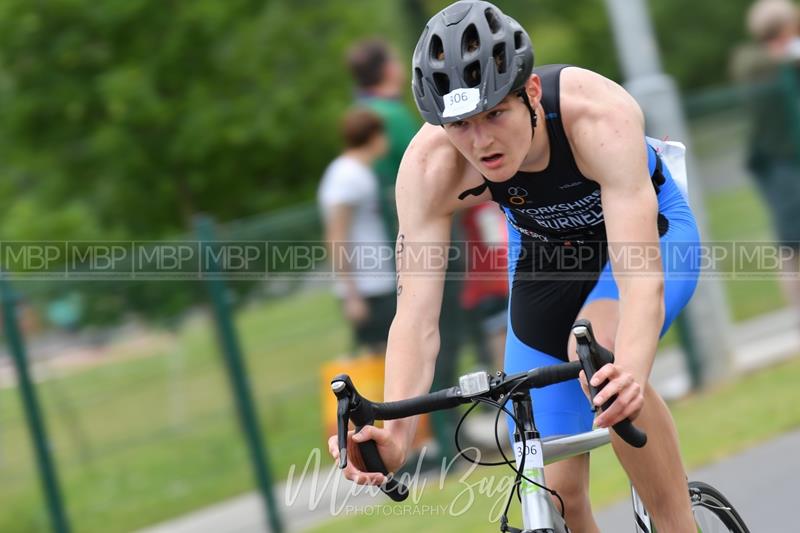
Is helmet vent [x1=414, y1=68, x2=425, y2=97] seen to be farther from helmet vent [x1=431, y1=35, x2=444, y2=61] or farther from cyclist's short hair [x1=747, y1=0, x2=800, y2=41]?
cyclist's short hair [x1=747, y1=0, x2=800, y2=41]

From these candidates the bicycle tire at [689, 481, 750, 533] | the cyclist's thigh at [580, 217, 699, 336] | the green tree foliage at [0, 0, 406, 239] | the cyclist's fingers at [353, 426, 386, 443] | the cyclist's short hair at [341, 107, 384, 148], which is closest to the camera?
the cyclist's fingers at [353, 426, 386, 443]

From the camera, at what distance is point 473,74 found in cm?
340

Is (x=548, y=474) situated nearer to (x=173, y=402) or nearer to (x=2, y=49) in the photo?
(x=173, y=402)

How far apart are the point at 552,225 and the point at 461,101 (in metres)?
0.80

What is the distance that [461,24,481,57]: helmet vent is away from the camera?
341 cm

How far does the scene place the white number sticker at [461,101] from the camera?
11.0 feet

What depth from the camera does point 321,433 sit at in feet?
27.3

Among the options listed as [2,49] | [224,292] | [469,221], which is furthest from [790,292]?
[2,49]

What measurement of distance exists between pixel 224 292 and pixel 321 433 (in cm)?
120

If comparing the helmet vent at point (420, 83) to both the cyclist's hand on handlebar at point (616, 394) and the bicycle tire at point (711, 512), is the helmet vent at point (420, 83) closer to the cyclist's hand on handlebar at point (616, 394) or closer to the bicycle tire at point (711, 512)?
the cyclist's hand on handlebar at point (616, 394)

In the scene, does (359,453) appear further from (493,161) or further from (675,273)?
(675,273)

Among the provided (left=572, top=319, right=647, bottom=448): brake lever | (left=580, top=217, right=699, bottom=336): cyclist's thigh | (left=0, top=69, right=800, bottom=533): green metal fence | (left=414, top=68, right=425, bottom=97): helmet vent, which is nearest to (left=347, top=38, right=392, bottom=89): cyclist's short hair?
(left=0, top=69, right=800, bottom=533): green metal fence

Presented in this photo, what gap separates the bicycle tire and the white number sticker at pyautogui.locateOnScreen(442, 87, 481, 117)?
4.97ft

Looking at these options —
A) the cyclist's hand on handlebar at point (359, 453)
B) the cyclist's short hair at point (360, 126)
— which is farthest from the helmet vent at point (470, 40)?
the cyclist's short hair at point (360, 126)
